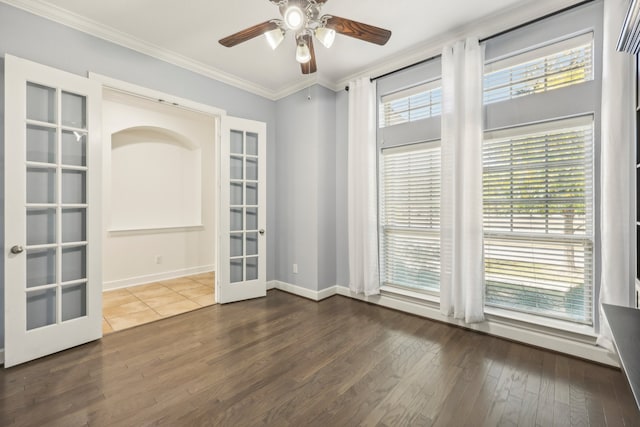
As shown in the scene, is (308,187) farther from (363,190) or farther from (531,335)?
(531,335)

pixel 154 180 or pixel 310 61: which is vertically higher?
pixel 310 61

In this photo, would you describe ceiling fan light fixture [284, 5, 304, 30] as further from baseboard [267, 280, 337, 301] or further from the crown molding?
baseboard [267, 280, 337, 301]

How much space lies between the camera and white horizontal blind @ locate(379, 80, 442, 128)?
312 cm

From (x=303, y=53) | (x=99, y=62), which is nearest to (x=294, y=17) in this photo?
(x=303, y=53)

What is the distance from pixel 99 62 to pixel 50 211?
1468 mm

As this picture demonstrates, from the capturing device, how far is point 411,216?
3.35m

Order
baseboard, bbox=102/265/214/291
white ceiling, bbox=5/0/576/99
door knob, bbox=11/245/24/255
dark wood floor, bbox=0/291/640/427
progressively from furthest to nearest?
baseboard, bbox=102/265/214/291 → white ceiling, bbox=5/0/576/99 → door knob, bbox=11/245/24/255 → dark wood floor, bbox=0/291/640/427

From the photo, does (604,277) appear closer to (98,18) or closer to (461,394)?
(461,394)

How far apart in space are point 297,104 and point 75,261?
3.08 meters

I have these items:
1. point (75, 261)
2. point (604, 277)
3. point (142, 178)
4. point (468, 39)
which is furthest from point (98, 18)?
point (604, 277)

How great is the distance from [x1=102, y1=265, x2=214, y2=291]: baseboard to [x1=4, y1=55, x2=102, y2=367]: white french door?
1.98 metres

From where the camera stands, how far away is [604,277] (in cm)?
204

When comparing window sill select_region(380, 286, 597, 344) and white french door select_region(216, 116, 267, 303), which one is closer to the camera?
window sill select_region(380, 286, 597, 344)

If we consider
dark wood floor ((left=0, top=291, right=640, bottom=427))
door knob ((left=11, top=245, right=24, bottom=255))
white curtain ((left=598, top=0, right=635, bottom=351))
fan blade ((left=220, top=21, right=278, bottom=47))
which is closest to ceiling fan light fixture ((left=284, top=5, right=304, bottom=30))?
fan blade ((left=220, top=21, right=278, bottom=47))
